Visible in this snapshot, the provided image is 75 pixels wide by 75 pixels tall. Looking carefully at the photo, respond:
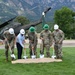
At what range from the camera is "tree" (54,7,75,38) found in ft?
242

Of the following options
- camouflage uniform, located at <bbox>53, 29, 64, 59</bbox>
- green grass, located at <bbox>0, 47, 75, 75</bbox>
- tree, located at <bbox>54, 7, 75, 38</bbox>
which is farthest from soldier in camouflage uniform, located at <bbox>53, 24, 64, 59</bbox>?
tree, located at <bbox>54, 7, 75, 38</bbox>

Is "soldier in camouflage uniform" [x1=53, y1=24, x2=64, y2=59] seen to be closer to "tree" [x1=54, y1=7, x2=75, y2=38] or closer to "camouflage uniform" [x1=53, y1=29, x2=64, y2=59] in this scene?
"camouflage uniform" [x1=53, y1=29, x2=64, y2=59]

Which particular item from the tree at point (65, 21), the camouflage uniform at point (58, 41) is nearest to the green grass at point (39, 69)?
the camouflage uniform at point (58, 41)

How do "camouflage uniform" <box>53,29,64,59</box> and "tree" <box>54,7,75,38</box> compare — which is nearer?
"camouflage uniform" <box>53,29,64,59</box>

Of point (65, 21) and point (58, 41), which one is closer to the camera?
point (58, 41)

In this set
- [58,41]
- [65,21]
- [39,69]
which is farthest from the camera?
[65,21]

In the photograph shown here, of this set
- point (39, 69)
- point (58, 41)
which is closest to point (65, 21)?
point (58, 41)

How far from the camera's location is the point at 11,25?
34.2m

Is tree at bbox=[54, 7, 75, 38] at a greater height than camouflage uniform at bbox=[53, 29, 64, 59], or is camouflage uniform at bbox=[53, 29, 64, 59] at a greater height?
tree at bbox=[54, 7, 75, 38]

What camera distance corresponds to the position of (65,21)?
2906 inches

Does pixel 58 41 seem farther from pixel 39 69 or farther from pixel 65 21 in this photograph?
pixel 65 21

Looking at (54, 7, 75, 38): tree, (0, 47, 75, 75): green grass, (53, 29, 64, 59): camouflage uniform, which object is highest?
(54, 7, 75, 38): tree

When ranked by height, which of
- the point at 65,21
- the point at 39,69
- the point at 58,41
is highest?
the point at 65,21

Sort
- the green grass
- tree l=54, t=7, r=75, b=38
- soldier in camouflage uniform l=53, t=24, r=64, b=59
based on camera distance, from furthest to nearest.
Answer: tree l=54, t=7, r=75, b=38, soldier in camouflage uniform l=53, t=24, r=64, b=59, the green grass
